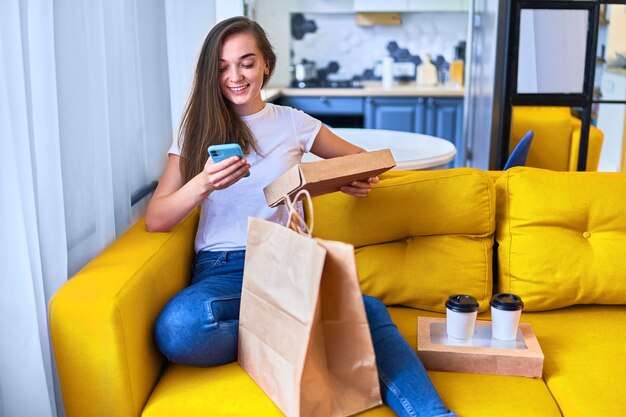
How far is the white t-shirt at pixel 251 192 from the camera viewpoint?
178 centimetres

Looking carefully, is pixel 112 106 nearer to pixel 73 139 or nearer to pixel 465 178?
pixel 73 139

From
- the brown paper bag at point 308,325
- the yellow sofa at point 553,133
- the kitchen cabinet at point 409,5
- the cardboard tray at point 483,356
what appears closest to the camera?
the brown paper bag at point 308,325

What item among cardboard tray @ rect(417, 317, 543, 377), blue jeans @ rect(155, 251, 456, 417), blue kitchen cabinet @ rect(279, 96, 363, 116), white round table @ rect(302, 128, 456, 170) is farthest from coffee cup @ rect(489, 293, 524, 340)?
blue kitchen cabinet @ rect(279, 96, 363, 116)

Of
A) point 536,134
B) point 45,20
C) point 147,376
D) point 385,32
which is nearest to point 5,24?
point 45,20

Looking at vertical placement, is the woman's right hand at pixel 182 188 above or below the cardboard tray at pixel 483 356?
above

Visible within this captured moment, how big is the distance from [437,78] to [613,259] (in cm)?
381

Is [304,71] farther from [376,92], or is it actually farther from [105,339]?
[105,339]

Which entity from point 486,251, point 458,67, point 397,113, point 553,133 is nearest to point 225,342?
point 486,251

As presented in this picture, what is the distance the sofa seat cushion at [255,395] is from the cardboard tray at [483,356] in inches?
0.7

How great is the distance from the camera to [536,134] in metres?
2.93

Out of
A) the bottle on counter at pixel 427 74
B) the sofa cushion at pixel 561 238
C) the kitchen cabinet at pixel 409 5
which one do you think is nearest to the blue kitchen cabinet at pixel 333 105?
the bottle on counter at pixel 427 74

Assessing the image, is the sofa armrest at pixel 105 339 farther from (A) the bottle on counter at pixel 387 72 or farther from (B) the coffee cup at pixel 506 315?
(A) the bottle on counter at pixel 387 72

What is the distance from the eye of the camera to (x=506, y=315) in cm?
159

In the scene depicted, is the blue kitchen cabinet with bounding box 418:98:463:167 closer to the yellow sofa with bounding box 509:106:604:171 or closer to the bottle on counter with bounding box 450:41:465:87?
the bottle on counter with bounding box 450:41:465:87
